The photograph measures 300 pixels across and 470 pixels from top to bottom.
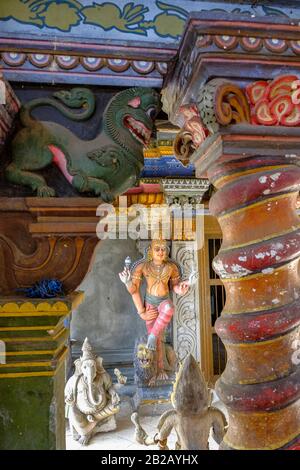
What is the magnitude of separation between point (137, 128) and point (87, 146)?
21 centimetres

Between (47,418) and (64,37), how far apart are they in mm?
1349

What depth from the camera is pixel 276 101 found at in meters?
1.30

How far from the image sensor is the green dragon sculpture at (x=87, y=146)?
1.45 m

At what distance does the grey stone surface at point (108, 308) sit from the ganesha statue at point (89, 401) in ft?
7.89

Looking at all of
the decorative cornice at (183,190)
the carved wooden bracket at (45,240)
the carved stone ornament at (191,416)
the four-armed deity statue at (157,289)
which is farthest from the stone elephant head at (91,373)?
the carved wooden bracket at (45,240)

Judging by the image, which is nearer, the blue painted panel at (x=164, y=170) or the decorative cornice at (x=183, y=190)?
the blue painted panel at (x=164, y=170)

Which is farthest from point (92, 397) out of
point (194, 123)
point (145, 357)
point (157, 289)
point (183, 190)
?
point (194, 123)

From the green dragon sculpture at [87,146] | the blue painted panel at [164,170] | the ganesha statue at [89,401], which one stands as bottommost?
the ganesha statue at [89,401]

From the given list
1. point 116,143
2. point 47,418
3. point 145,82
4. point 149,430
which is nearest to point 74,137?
point 116,143

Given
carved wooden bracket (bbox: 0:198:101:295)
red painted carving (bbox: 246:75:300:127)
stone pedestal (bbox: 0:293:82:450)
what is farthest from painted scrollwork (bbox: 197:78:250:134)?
stone pedestal (bbox: 0:293:82:450)

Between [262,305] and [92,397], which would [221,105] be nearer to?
[262,305]

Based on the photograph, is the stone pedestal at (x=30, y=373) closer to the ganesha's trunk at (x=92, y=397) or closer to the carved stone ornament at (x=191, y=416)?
the carved stone ornament at (x=191, y=416)

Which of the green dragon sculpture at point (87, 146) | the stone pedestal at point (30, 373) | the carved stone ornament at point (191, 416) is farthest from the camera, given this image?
the carved stone ornament at point (191, 416)
